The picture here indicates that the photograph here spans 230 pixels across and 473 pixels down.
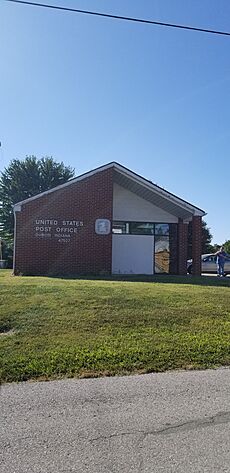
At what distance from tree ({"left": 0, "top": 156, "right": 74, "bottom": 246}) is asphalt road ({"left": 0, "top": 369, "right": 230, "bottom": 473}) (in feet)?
159

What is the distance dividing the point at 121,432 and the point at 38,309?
214 inches

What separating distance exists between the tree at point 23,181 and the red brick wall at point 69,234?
111ft

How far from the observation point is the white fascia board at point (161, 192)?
20125mm

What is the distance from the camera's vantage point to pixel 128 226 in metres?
22.1

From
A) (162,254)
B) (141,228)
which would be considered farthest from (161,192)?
(162,254)

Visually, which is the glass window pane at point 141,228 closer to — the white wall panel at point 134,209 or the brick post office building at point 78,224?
the white wall panel at point 134,209

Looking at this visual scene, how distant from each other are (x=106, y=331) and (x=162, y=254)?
14.8m

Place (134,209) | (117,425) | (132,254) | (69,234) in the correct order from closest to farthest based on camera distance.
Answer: (117,425) → (69,234) → (132,254) → (134,209)

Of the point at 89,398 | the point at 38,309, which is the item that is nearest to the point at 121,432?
the point at 89,398

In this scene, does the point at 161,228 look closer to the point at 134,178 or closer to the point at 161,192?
the point at 161,192

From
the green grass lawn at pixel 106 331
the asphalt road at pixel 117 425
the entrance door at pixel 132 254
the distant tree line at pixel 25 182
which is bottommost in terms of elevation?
the asphalt road at pixel 117 425

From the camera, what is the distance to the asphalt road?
→ 3590 mm

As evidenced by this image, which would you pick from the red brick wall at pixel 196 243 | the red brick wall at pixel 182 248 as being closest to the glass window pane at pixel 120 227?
the red brick wall at pixel 182 248

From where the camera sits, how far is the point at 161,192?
67.0 ft
